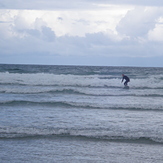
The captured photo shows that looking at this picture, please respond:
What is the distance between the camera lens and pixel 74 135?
31.4 ft

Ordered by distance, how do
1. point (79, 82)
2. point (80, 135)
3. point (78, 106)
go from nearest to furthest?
point (80, 135) → point (78, 106) → point (79, 82)

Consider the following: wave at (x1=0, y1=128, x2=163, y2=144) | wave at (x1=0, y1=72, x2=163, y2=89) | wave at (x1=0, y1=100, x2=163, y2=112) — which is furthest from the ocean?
wave at (x1=0, y1=72, x2=163, y2=89)

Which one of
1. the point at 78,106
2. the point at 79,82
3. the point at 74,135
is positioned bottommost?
the point at 74,135

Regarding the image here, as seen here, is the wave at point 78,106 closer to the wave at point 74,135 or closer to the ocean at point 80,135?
the ocean at point 80,135

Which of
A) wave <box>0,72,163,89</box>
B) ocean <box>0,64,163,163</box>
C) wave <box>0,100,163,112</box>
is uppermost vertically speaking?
wave <box>0,72,163,89</box>

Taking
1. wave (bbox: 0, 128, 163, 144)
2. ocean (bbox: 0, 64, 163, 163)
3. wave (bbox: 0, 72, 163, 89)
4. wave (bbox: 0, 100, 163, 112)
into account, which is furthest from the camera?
wave (bbox: 0, 72, 163, 89)

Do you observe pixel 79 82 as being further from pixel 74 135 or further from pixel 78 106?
pixel 74 135

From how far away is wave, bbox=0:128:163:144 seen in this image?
9.17 m

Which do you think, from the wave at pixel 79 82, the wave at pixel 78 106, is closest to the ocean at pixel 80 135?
the wave at pixel 78 106

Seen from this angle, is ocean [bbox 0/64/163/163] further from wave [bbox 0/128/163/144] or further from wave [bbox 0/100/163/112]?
wave [bbox 0/100/163/112]

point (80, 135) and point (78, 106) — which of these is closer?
point (80, 135)

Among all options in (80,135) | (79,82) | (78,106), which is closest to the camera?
(80,135)

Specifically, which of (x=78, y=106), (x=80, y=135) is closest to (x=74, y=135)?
(x=80, y=135)

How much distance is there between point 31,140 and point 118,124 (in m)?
3.59
